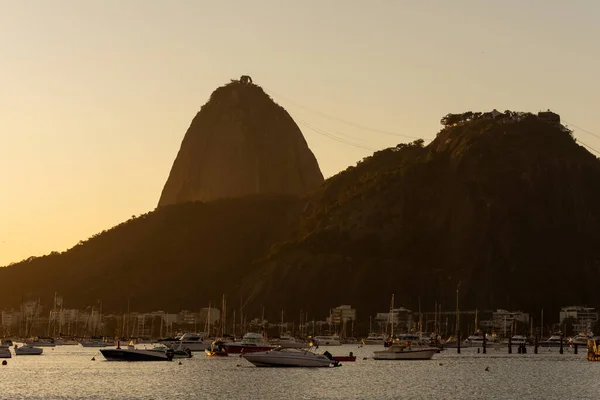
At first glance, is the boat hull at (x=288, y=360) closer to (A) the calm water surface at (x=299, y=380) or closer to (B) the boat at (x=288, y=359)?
(B) the boat at (x=288, y=359)

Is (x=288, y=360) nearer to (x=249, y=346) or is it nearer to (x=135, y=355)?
(x=135, y=355)

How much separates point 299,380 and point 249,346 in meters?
54.7

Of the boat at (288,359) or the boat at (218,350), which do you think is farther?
the boat at (218,350)

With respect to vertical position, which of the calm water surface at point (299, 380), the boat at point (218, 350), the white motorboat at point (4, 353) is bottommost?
the calm water surface at point (299, 380)

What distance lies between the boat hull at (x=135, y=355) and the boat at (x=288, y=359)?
696 inches

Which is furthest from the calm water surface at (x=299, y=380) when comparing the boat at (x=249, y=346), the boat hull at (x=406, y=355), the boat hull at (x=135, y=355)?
the boat at (x=249, y=346)

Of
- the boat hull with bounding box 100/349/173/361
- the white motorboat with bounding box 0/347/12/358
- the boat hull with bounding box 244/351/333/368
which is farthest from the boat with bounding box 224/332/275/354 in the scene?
the white motorboat with bounding box 0/347/12/358

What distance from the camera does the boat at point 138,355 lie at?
15775 centimetres

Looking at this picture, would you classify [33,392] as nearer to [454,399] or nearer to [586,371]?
[454,399]

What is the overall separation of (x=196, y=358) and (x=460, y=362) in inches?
1468

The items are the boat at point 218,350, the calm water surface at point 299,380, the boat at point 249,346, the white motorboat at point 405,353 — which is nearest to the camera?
the calm water surface at point 299,380

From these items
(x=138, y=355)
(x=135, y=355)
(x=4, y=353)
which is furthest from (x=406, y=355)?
(x=4, y=353)

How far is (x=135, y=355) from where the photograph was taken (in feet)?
518

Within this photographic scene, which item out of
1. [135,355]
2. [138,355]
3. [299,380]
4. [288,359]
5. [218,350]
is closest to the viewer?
[299,380]
